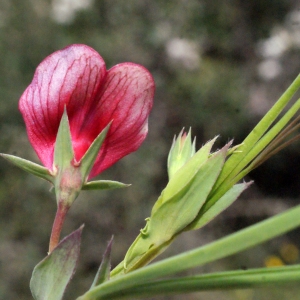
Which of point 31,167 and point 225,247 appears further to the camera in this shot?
point 31,167

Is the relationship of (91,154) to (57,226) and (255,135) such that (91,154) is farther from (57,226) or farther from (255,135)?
(255,135)

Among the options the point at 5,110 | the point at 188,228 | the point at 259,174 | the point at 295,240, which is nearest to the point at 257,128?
the point at 188,228

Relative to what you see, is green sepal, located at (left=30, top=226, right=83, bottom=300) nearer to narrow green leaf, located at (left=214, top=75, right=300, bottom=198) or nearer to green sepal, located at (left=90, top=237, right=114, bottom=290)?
green sepal, located at (left=90, top=237, right=114, bottom=290)

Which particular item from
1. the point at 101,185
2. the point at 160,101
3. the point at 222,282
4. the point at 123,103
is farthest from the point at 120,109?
the point at 160,101

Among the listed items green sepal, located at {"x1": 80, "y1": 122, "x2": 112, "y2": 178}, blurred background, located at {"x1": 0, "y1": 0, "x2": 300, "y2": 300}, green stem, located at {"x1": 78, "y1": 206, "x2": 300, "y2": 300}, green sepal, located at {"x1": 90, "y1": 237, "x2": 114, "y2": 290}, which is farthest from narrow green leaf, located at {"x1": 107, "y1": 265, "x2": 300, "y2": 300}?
blurred background, located at {"x1": 0, "y1": 0, "x2": 300, "y2": 300}

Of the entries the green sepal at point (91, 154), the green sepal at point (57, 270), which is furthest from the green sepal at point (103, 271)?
the green sepal at point (91, 154)

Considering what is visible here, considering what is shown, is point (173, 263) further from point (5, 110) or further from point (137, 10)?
point (137, 10)
